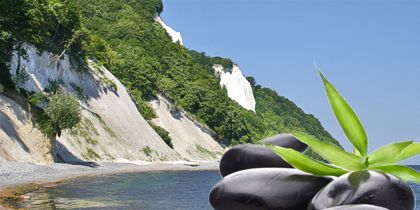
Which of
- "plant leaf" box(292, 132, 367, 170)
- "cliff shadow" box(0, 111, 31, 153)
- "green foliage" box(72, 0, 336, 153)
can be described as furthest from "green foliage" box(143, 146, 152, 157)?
"plant leaf" box(292, 132, 367, 170)

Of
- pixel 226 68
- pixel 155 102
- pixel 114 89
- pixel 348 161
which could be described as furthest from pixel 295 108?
pixel 348 161

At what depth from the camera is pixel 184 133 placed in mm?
80250

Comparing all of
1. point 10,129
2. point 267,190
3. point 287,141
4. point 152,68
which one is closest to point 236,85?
point 152,68

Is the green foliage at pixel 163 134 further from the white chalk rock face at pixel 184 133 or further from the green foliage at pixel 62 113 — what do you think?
the green foliage at pixel 62 113

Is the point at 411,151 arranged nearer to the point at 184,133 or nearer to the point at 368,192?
the point at 368,192

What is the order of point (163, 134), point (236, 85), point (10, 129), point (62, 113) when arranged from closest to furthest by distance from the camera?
point (10, 129), point (62, 113), point (163, 134), point (236, 85)

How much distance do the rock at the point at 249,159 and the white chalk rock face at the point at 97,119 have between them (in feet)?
148

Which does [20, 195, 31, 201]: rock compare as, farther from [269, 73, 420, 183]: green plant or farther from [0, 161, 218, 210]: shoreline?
[269, 73, 420, 183]: green plant

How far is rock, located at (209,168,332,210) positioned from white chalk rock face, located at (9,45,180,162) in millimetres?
45169

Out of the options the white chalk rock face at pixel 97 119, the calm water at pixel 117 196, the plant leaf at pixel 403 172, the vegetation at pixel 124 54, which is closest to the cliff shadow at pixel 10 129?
the vegetation at pixel 124 54

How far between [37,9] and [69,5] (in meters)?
8.09

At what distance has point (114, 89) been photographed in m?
62.7

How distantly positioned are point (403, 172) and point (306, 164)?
0.64 feet

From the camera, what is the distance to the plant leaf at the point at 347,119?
117 cm
